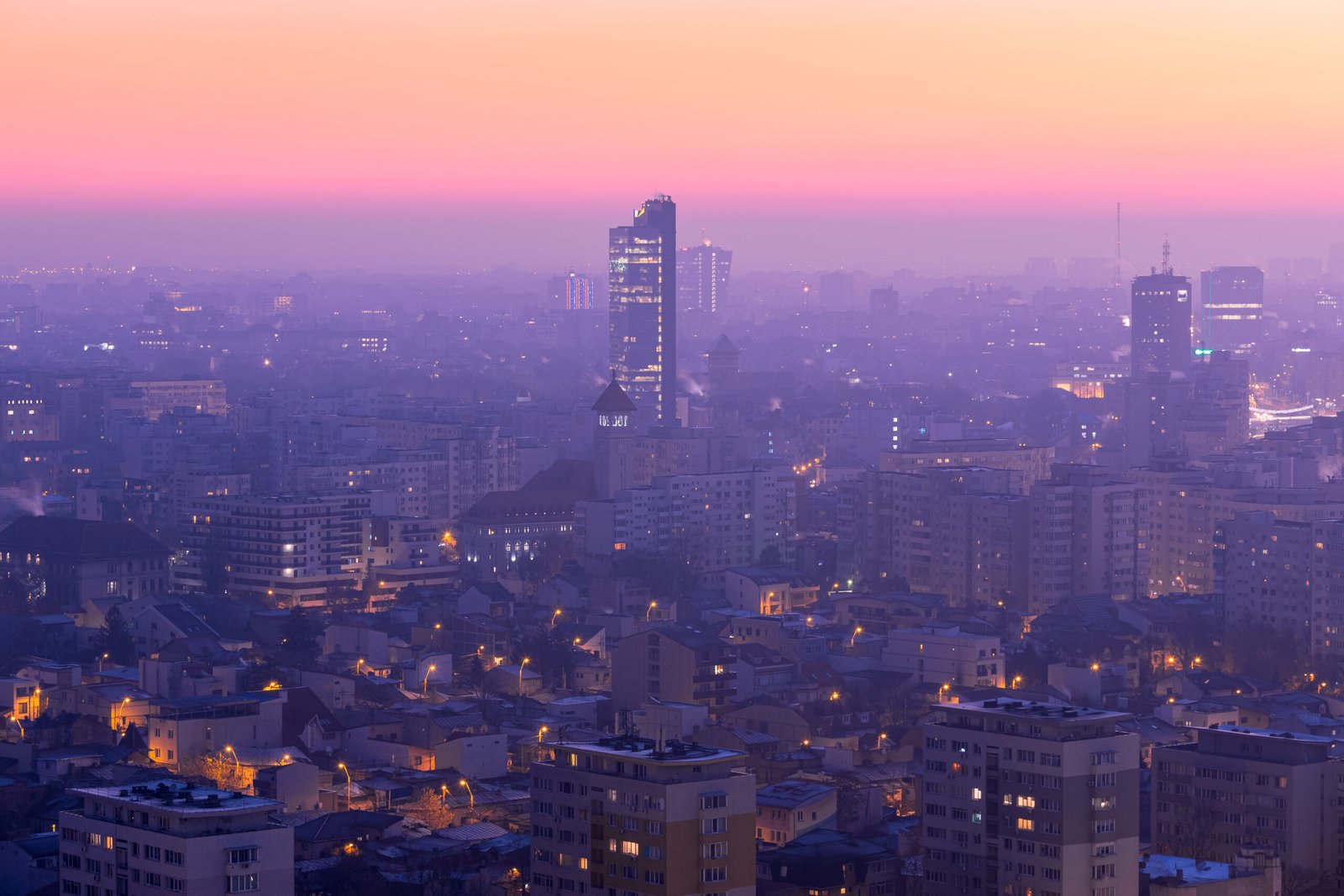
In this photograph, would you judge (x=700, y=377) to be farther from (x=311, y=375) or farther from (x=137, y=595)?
(x=137, y=595)

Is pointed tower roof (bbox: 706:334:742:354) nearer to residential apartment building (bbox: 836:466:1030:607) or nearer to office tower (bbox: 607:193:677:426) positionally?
office tower (bbox: 607:193:677:426)

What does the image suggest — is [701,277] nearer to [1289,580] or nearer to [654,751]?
[1289,580]

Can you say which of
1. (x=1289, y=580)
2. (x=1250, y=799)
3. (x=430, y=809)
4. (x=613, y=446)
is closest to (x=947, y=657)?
(x=1289, y=580)

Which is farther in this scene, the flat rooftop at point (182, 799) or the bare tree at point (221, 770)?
A: the bare tree at point (221, 770)

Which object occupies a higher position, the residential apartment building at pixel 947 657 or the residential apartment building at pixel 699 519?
the residential apartment building at pixel 699 519

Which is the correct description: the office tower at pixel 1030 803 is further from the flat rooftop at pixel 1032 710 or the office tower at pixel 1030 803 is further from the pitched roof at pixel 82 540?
the pitched roof at pixel 82 540

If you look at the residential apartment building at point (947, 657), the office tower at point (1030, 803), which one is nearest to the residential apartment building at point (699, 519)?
the residential apartment building at point (947, 657)
